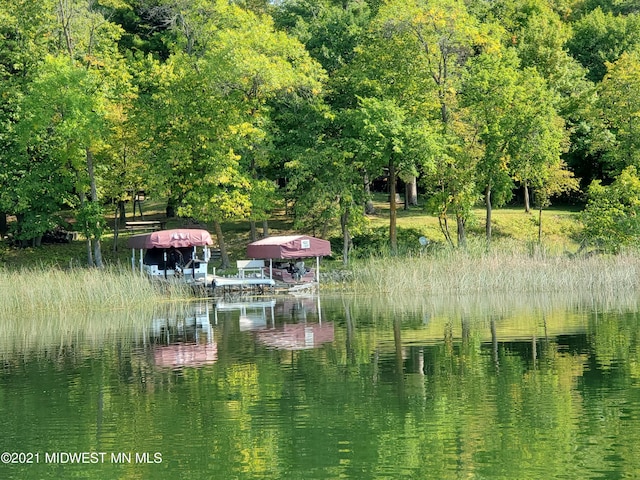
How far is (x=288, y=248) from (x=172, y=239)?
554 centimetres

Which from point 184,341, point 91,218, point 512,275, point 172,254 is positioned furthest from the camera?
point 91,218

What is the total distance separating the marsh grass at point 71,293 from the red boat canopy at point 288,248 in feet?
26.6

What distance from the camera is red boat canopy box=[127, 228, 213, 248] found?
47312 mm

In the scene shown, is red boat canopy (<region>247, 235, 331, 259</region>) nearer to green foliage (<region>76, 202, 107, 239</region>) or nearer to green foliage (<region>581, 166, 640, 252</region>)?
green foliage (<region>76, 202, 107, 239</region>)

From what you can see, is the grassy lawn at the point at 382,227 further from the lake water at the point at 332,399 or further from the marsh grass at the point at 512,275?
the lake water at the point at 332,399

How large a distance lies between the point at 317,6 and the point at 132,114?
1574 centimetres

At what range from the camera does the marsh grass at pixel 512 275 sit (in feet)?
121

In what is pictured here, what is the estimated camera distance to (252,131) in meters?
51.9

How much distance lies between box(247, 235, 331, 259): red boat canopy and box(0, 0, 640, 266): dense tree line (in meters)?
5.53

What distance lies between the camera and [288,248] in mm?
46062

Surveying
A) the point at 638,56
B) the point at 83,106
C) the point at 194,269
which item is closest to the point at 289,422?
the point at 194,269

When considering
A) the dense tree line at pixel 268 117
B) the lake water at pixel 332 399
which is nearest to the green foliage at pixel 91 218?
the dense tree line at pixel 268 117

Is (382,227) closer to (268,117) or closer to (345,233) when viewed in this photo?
(345,233)

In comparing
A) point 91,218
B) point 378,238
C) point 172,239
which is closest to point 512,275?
point 172,239
